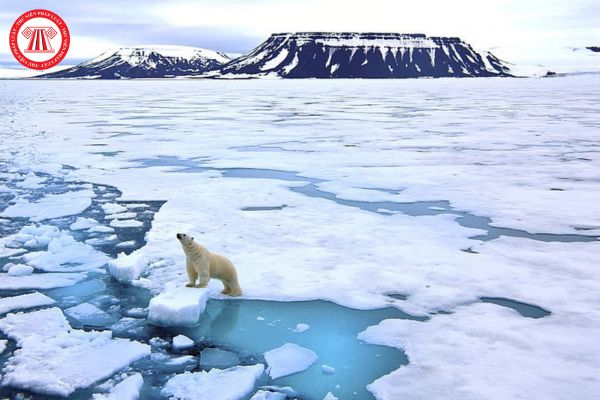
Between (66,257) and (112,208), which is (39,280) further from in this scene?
(112,208)

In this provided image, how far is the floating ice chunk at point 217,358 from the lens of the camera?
3746mm

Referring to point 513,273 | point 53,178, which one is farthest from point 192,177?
point 513,273

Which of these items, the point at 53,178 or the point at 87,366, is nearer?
the point at 87,366

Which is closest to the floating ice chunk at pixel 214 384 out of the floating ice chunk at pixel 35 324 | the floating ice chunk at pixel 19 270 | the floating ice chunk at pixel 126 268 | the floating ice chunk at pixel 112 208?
the floating ice chunk at pixel 35 324

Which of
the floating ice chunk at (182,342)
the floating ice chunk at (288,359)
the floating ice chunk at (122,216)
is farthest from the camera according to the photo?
the floating ice chunk at (122,216)

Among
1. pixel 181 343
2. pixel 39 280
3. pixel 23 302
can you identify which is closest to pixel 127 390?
pixel 181 343

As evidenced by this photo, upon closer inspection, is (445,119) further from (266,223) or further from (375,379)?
(375,379)

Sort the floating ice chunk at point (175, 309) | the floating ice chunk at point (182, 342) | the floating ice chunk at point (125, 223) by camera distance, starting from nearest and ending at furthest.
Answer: the floating ice chunk at point (182, 342) → the floating ice chunk at point (175, 309) → the floating ice chunk at point (125, 223)

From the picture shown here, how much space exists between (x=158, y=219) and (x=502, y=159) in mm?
8355

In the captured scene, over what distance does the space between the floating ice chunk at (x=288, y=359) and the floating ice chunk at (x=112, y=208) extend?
4.48 metres

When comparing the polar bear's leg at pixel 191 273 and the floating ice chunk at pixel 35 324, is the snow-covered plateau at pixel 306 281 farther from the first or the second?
the polar bear's leg at pixel 191 273

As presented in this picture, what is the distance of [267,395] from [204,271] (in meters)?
1.56

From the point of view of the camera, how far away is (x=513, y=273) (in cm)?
538

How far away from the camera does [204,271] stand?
185 inches
